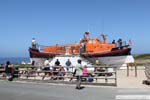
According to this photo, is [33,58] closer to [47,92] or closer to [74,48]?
[74,48]

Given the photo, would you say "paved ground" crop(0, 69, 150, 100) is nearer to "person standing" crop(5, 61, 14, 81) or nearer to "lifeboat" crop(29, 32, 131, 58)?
"person standing" crop(5, 61, 14, 81)

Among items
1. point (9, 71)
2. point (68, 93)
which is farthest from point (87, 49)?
point (68, 93)

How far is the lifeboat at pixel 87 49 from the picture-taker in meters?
36.8

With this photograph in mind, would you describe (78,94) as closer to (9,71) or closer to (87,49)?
(9,71)

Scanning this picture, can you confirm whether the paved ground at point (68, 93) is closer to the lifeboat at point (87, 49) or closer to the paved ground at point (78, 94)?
the paved ground at point (78, 94)

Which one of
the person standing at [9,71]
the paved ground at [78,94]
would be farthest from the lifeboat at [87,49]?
the paved ground at [78,94]

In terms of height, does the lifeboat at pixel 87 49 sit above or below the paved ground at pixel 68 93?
above

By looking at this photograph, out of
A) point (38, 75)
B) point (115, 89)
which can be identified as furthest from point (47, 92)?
point (38, 75)

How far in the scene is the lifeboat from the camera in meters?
36.8

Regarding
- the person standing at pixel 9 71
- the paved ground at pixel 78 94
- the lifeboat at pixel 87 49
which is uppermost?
the lifeboat at pixel 87 49

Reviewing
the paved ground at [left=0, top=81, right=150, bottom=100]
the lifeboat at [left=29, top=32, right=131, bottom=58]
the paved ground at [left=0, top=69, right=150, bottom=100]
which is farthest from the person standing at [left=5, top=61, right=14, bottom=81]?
the lifeboat at [left=29, top=32, right=131, bottom=58]

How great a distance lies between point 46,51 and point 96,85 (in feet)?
66.7

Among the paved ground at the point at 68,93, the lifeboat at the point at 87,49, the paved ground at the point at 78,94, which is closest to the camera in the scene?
the paved ground at the point at 78,94

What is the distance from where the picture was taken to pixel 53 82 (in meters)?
23.0
